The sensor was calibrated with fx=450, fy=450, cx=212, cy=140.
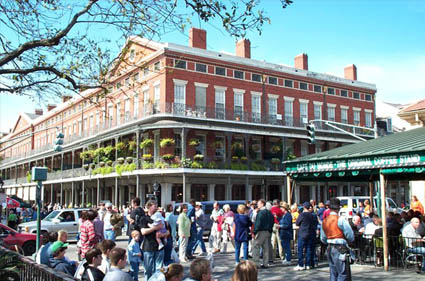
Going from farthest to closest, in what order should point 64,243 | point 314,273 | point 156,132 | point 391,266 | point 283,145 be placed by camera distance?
point 283,145 → point 156,132 → point 391,266 → point 314,273 → point 64,243

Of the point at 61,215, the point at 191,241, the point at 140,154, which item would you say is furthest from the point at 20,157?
the point at 191,241

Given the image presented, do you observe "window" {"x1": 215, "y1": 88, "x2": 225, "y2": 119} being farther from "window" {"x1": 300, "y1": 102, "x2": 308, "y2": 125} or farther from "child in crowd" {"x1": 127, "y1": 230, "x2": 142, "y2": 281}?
"child in crowd" {"x1": 127, "y1": 230, "x2": 142, "y2": 281}

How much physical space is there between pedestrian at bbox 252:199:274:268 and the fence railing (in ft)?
20.9

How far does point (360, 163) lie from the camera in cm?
1233

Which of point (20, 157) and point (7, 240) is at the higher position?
point (20, 157)

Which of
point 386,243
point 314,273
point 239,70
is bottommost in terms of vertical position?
point 314,273

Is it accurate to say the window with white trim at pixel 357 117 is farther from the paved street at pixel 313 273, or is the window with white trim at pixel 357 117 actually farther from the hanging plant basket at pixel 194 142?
the paved street at pixel 313 273

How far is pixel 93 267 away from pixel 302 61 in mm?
43964

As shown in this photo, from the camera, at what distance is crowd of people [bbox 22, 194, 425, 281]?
659 cm

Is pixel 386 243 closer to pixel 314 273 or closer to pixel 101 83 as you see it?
pixel 314 273

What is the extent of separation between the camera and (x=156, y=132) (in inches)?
1441

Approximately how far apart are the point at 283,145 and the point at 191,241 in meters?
26.3

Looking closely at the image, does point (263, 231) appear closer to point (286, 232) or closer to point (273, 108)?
point (286, 232)

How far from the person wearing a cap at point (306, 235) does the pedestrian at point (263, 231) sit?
2.63 ft
